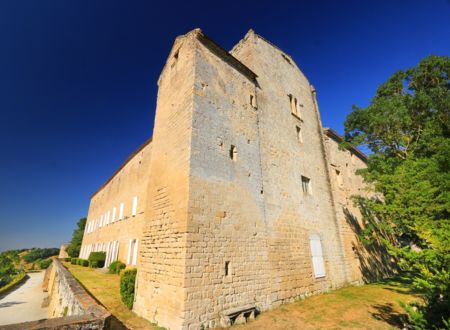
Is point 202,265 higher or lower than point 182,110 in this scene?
lower

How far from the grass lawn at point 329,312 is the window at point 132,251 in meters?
2.84

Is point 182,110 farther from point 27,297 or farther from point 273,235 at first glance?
point 27,297

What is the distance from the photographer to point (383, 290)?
9375 millimetres

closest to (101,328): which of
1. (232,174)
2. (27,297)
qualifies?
(232,174)

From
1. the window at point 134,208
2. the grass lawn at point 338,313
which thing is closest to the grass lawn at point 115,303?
the grass lawn at point 338,313

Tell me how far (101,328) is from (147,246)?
3.31m

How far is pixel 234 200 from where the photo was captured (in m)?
6.68

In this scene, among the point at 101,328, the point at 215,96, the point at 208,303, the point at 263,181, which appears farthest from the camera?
the point at 263,181

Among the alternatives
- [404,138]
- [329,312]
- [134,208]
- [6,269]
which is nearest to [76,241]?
[6,269]

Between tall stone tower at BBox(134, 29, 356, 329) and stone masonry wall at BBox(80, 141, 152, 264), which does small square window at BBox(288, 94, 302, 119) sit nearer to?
tall stone tower at BBox(134, 29, 356, 329)

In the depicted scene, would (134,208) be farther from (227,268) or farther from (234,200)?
(227,268)

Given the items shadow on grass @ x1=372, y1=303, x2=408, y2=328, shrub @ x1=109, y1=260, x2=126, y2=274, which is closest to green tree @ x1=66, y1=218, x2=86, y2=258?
shrub @ x1=109, y1=260, x2=126, y2=274

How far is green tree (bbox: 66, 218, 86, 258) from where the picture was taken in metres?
32.1

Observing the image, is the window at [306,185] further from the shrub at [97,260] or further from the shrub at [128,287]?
the shrub at [97,260]
